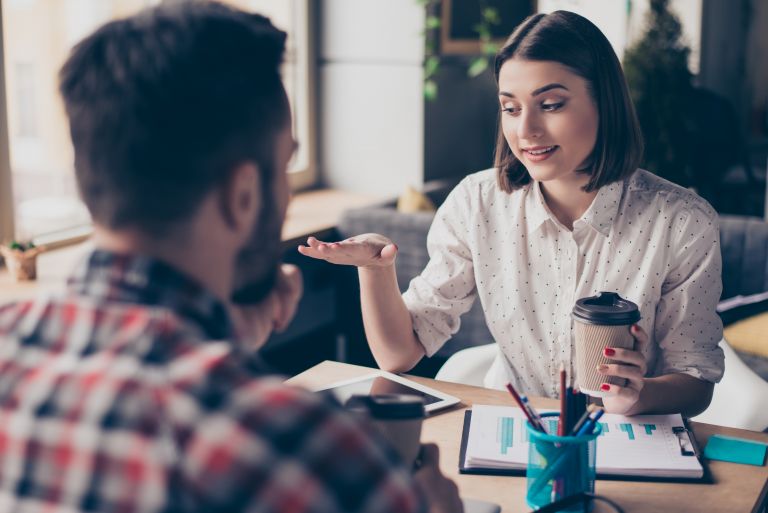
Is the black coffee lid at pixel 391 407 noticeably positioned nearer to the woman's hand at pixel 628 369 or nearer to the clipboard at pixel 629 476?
the clipboard at pixel 629 476

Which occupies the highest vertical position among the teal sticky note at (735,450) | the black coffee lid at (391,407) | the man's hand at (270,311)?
the man's hand at (270,311)

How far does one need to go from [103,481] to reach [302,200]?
3539 millimetres

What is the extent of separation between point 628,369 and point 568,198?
20.6 inches

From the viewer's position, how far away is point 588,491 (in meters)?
1.21

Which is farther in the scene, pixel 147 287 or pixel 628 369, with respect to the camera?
pixel 628 369

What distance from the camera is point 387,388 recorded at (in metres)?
1.63

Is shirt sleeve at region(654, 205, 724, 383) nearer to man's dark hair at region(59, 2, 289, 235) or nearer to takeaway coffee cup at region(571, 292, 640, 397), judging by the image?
takeaway coffee cup at region(571, 292, 640, 397)

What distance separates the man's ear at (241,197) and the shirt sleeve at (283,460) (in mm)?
164

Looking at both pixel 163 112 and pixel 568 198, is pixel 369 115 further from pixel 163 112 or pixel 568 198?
pixel 163 112

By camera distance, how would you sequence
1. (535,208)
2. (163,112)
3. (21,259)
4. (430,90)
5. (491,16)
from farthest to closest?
1. (491,16)
2. (430,90)
3. (21,259)
4. (535,208)
5. (163,112)

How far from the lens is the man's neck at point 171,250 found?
752mm

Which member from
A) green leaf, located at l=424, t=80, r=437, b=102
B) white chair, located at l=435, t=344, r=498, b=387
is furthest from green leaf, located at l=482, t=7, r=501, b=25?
white chair, located at l=435, t=344, r=498, b=387

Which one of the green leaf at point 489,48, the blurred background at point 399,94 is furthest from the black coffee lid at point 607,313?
the green leaf at point 489,48

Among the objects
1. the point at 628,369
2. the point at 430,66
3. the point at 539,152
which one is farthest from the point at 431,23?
the point at 628,369
